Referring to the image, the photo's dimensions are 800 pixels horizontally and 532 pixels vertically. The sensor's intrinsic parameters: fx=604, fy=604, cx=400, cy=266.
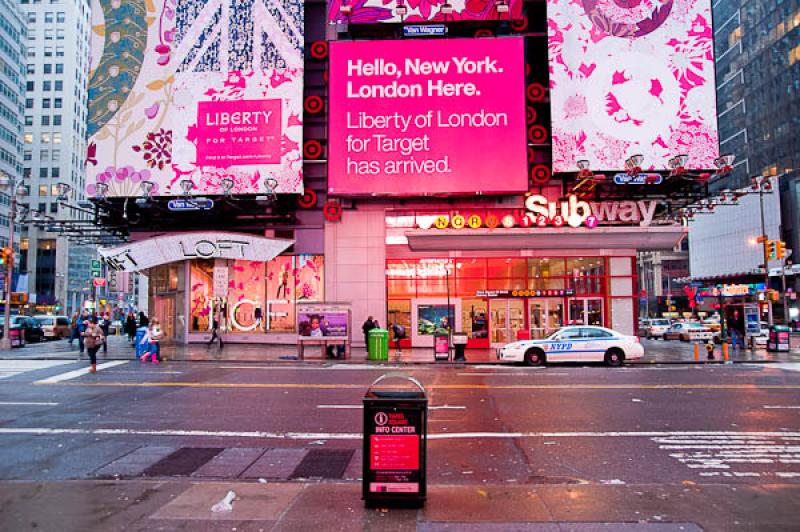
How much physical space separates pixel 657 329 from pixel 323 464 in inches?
1652

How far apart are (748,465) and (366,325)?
19946 millimetres

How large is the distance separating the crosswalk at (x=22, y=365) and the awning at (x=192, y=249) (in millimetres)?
9387

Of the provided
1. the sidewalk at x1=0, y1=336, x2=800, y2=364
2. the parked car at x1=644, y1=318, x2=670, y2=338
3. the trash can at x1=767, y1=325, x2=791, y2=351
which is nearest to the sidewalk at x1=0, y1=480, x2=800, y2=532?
the sidewalk at x1=0, y1=336, x2=800, y2=364

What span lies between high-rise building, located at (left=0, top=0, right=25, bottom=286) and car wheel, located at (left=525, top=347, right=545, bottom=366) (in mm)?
93312

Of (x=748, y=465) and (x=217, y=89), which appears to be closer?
(x=748, y=465)

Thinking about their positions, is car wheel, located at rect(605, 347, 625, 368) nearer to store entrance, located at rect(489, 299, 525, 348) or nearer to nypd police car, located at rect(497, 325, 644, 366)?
nypd police car, located at rect(497, 325, 644, 366)

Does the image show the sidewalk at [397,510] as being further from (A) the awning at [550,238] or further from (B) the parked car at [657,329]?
(B) the parked car at [657,329]

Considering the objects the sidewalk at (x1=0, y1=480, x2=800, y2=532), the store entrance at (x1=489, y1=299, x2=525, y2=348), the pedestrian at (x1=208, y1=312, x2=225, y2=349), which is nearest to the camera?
the sidewalk at (x1=0, y1=480, x2=800, y2=532)

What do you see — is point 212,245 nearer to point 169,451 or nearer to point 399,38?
point 399,38

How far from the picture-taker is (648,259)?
11094cm

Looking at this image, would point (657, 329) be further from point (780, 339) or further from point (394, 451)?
point (394, 451)

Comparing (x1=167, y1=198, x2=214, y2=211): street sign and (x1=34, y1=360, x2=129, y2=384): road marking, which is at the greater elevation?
(x1=167, y1=198, x2=214, y2=211): street sign

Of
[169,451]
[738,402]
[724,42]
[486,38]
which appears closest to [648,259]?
[724,42]

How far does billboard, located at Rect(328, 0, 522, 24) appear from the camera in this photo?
31047 mm
